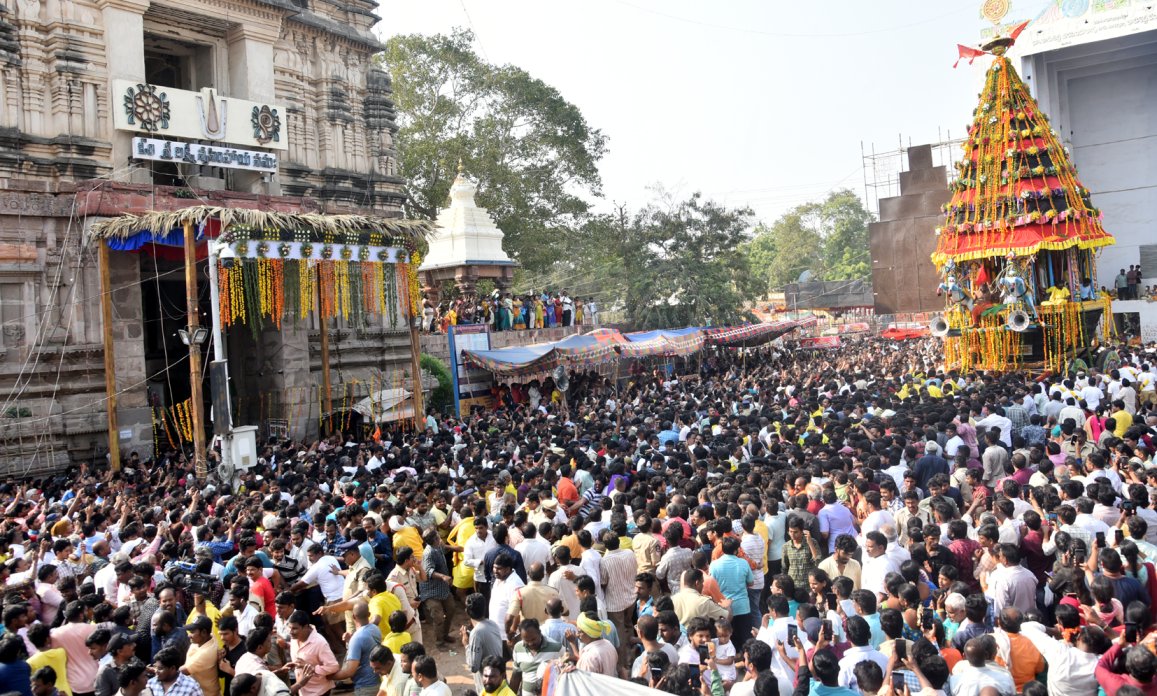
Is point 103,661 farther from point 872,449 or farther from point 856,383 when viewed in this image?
point 856,383

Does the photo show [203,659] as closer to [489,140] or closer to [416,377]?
[416,377]

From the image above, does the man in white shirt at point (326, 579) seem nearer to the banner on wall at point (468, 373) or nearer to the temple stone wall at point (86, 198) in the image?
the temple stone wall at point (86, 198)

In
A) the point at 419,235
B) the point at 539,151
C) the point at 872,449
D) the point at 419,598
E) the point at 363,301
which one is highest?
the point at 539,151

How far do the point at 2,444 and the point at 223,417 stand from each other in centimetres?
376

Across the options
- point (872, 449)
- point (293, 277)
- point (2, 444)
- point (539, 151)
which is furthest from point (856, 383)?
point (539, 151)

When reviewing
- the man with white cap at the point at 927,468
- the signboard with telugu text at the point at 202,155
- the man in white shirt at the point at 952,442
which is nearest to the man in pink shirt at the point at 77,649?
the man with white cap at the point at 927,468

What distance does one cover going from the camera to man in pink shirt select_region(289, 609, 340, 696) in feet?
18.6

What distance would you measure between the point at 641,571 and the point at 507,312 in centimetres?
1697

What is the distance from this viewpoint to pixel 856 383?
17.5 m

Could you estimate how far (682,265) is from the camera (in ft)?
107

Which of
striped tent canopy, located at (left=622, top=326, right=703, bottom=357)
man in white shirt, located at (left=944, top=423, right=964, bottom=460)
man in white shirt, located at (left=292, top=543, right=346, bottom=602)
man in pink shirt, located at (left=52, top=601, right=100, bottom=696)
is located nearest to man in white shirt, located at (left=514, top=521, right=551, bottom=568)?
man in white shirt, located at (left=292, top=543, right=346, bottom=602)

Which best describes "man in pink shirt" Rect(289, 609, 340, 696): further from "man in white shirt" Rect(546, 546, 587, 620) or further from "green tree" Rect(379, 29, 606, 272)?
"green tree" Rect(379, 29, 606, 272)

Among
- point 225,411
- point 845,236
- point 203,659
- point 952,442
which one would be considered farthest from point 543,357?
point 845,236

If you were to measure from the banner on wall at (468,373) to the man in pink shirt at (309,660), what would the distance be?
13.8 metres
